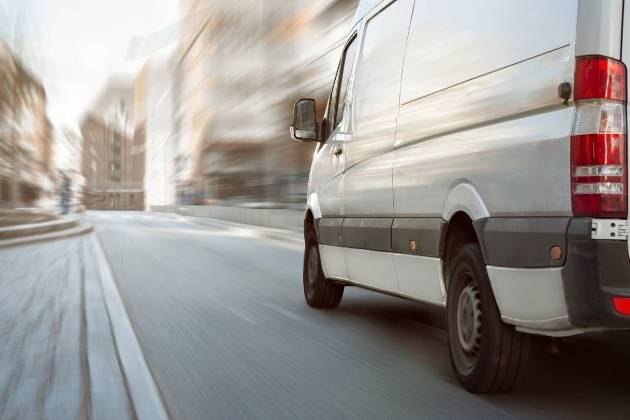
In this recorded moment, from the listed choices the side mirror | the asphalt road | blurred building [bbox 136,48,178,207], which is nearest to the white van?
the asphalt road

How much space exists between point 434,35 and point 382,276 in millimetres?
1590

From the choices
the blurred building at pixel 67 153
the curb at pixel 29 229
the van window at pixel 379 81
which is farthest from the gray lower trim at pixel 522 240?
the blurred building at pixel 67 153

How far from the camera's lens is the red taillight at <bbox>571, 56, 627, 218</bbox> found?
353 cm

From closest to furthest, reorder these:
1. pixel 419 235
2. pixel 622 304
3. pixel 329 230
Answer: pixel 622 304 → pixel 419 235 → pixel 329 230

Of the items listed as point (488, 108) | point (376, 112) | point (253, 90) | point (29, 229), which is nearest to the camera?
point (488, 108)

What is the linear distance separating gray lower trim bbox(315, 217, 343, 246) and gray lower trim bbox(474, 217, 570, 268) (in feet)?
8.41

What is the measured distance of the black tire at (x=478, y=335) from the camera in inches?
Result: 166

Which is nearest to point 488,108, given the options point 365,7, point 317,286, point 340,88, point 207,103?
point 365,7

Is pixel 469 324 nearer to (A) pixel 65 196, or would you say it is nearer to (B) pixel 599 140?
(B) pixel 599 140

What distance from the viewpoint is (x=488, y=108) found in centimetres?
429

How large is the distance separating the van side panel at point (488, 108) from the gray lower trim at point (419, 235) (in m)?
0.05

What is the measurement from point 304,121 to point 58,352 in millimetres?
2867

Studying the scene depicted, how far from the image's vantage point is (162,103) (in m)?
113

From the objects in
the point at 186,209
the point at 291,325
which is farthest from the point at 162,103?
the point at 291,325
